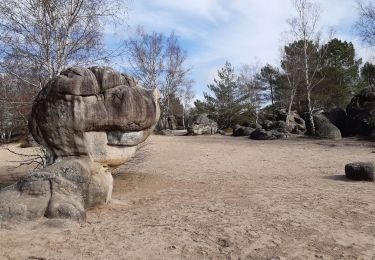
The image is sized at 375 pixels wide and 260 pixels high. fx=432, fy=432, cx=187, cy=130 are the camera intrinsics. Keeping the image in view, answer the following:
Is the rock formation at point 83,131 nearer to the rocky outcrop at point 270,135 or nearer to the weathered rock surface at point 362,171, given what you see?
the weathered rock surface at point 362,171

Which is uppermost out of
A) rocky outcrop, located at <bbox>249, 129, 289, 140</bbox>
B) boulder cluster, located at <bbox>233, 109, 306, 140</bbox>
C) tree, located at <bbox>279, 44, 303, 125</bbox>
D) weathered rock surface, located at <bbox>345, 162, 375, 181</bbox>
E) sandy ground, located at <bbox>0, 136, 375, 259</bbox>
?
tree, located at <bbox>279, 44, 303, 125</bbox>

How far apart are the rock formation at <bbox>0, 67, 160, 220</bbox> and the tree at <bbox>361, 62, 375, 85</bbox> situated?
1371 inches

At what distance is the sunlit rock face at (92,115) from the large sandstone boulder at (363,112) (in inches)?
711

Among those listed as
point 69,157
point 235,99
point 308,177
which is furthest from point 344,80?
point 69,157

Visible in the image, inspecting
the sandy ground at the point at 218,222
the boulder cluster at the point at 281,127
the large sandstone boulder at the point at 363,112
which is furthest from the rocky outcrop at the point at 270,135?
the sandy ground at the point at 218,222

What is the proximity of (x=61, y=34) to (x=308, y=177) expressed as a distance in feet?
23.1

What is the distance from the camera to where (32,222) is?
6.26 m

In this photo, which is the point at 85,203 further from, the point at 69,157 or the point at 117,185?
the point at 117,185

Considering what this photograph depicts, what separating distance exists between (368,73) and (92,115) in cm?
3659

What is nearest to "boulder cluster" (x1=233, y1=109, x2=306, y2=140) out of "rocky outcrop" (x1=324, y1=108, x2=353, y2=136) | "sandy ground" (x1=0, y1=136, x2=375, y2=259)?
"rocky outcrop" (x1=324, y1=108, x2=353, y2=136)

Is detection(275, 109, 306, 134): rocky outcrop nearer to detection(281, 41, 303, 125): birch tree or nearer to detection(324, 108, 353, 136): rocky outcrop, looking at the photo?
detection(281, 41, 303, 125): birch tree

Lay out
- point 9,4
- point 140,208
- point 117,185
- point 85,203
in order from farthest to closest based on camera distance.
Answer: point 117,185, point 9,4, point 140,208, point 85,203

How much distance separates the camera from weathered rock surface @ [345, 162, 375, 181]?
10.3 metres

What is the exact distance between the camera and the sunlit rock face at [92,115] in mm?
7246
